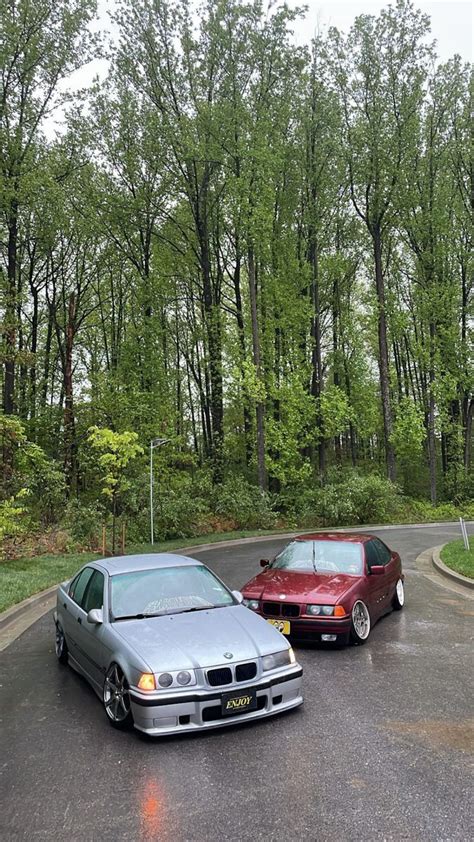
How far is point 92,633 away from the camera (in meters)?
5.69

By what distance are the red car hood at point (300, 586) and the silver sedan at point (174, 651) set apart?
4.52ft

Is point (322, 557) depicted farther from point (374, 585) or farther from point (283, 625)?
point (283, 625)

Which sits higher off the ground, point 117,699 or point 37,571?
point 117,699

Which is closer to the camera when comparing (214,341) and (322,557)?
(322,557)

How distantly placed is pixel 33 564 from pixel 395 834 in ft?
42.4

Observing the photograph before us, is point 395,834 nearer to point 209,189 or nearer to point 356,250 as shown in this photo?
point 209,189

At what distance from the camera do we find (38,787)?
3.97m

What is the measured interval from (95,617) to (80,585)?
1307 millimetres

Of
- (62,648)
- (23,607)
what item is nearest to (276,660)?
(62,648)

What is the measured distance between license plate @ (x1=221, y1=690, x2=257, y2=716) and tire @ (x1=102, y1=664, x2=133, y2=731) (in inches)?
32.6

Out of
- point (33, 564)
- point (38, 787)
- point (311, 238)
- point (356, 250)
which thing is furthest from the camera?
point (356, 250)

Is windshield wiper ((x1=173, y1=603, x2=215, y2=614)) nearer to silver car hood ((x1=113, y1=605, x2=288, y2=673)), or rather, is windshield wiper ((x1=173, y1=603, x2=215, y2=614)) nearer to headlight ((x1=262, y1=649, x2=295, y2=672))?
silver car hood ((x1=113, y1=605, x2=288, y2=673))

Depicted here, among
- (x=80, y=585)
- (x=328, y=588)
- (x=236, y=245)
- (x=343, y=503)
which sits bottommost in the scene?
(x=343, y=503)

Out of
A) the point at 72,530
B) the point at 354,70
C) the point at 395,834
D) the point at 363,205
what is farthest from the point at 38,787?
the point at 354,70
